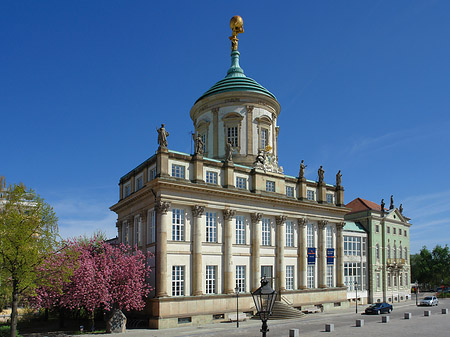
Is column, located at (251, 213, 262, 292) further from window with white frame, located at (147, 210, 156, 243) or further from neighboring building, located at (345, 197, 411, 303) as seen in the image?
neighboring building, located at (345, 197, 411, 303)

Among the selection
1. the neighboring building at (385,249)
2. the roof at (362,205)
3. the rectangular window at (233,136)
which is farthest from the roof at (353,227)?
A: the rectangular window at (233,136)

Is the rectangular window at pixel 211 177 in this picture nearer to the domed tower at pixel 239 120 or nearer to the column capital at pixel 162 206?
the column capital at pixel 162 206

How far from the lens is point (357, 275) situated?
62.7m

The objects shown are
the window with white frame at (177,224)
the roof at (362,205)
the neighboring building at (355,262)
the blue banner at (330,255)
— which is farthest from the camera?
the roof at (362,205)

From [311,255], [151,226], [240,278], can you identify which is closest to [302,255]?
[311,255]

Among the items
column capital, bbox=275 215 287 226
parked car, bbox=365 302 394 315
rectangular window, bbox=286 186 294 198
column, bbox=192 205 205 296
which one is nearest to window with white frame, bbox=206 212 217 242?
column, bbox=192 205 205 296

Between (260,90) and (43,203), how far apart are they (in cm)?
3094

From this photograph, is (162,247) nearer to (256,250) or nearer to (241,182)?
(256,250)

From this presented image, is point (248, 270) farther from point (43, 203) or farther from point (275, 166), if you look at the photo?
point (43, 203)

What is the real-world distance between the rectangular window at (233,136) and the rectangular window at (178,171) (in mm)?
12058

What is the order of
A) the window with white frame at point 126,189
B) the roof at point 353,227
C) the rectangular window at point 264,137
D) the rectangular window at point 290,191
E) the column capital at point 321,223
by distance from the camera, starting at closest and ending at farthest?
the window with white frame at point 126,189 < the rectangular window at point 290,191 < the column capital at point 321,223 < the rectangular window at point 264,137 < the roof at point 353,227

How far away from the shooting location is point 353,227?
211 ft

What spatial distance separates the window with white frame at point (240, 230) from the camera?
45.7m

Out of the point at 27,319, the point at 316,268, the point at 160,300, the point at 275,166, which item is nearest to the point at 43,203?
the point at 160,300
